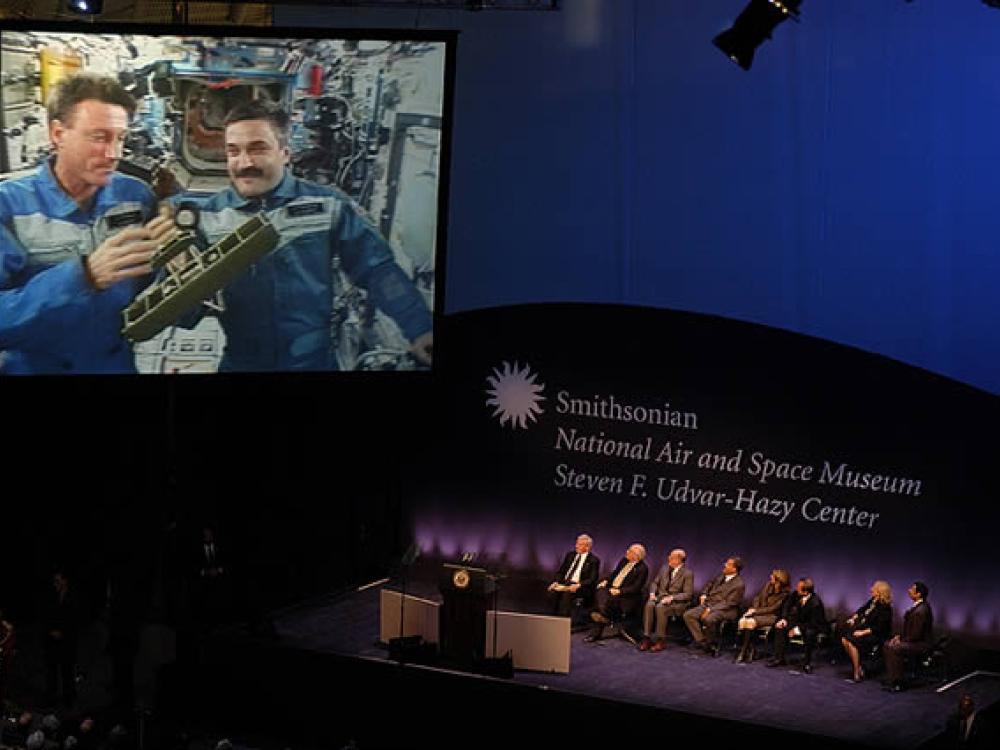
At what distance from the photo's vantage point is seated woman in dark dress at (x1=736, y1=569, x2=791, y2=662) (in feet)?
38.1

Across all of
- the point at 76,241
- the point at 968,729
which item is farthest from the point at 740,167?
the point at 76,241

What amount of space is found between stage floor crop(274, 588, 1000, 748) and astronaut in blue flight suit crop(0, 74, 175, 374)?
2400 millimetres

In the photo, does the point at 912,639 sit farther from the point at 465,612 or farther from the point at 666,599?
the point at 465,612

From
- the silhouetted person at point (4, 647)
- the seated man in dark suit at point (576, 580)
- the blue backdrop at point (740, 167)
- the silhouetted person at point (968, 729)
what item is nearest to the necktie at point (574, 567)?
the seated man in dark suit at point (576, 580)

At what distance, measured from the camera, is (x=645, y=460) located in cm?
1277

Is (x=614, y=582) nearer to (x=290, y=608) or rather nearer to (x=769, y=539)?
(x=769, y=539)

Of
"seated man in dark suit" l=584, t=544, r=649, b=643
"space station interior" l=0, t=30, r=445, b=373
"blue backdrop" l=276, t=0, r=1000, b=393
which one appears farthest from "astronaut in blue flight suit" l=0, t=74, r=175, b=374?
"seated man in dark suit" l=584, t=544, r=649, b=643

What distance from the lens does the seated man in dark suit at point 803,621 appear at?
37.6ft

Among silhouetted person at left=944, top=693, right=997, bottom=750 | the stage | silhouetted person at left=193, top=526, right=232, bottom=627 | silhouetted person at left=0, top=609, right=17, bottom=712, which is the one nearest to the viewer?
silhouetted person at left=944, top=693, right=997, bottom=750

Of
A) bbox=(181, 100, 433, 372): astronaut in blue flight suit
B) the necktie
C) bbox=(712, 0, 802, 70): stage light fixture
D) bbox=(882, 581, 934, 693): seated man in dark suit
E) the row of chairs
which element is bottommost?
the row of chairs

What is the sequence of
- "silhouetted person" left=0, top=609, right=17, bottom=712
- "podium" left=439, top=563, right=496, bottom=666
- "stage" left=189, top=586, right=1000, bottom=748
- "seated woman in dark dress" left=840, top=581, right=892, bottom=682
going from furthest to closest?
"seated woman in dark dress" left=840, top=581, right=892, bottom=682 → "podium" left=439, top=563, right=496, bottom=666 → "silhouetted person" left=0, top=609, right=17, bottom=712 → "stage" left=189, top=586, right=1000, bottom=748

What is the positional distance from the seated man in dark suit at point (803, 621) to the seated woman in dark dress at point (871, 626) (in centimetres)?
22

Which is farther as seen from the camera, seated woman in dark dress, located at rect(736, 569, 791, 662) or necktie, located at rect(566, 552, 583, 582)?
necktie, located at rect(566, 552, 583, 582)

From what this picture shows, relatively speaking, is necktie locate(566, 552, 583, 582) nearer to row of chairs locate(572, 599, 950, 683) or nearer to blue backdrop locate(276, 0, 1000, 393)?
row of chairs locate(572, 599, 950, 683)
